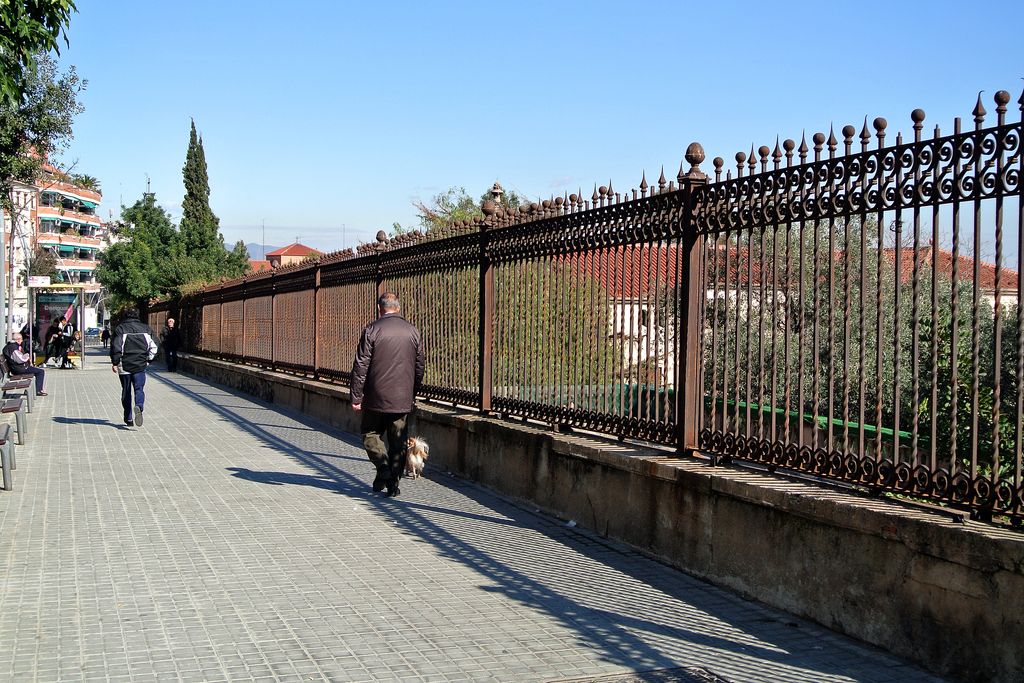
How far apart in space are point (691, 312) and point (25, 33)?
21.3 feet

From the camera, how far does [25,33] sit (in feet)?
30.7

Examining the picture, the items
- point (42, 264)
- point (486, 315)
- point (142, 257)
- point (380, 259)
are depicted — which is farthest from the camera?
point (42, 264)

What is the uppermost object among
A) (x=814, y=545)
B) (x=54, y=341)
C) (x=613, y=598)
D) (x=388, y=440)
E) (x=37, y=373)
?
(x=54, y=341)

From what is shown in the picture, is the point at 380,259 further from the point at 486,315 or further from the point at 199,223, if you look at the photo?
the point at 199,223

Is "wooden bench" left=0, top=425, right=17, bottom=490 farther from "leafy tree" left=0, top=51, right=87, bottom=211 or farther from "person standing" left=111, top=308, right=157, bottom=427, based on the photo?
"leafy tree" left=0, top=51, right=87, bottom=211

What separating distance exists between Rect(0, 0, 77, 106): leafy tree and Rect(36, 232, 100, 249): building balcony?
95941 mm

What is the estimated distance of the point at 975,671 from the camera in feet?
15.5

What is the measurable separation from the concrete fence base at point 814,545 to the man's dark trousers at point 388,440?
1194mm

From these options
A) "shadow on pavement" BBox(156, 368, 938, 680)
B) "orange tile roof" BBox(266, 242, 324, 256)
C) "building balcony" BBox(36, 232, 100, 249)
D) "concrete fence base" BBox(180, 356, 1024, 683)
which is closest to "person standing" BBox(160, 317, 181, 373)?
"shadow on pavement" BBox(156, 368, 938, 680)

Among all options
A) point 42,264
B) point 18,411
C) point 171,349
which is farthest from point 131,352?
point 42,264

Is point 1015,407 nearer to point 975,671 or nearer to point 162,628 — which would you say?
point 975,671

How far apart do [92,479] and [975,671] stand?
8.73m

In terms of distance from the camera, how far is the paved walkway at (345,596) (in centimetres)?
497

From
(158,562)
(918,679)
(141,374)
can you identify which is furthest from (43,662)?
(141,374)
